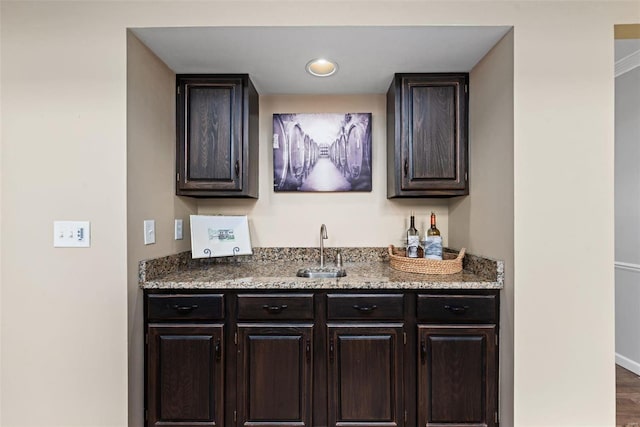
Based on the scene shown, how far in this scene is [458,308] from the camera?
1672 millimetres

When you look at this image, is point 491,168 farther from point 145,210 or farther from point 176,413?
point 176,413

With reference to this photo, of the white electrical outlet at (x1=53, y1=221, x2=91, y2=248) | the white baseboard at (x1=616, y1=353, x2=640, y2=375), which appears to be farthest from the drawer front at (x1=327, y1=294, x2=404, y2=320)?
the white baseboard at (x1=616, y1=353, x2=640, y2=375)

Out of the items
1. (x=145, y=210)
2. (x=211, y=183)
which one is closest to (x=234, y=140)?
(x=211, y=183)

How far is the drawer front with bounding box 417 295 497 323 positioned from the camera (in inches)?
65.7

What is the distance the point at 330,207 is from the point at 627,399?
7.85 feet

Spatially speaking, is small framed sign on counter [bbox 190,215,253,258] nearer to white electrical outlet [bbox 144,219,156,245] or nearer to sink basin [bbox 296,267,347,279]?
white electrical outlet [bbox 144,219,156,245]

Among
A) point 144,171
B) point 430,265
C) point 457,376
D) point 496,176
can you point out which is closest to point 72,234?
point 144,171

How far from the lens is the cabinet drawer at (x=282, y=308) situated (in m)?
1.69

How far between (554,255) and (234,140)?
181 centimetres

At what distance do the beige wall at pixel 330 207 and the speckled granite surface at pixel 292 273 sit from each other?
0.32ft

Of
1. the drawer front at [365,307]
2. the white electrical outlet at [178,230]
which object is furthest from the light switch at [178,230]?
the drawer front at [365,307]

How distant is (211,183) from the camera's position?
2064 millimetres

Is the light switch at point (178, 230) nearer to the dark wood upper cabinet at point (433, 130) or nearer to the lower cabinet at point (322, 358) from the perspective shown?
the lower cabinet at point (322, 358)

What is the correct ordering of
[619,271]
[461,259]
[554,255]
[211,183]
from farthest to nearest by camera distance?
[619,271]
[211,183]
[461,259]
[554,255]
